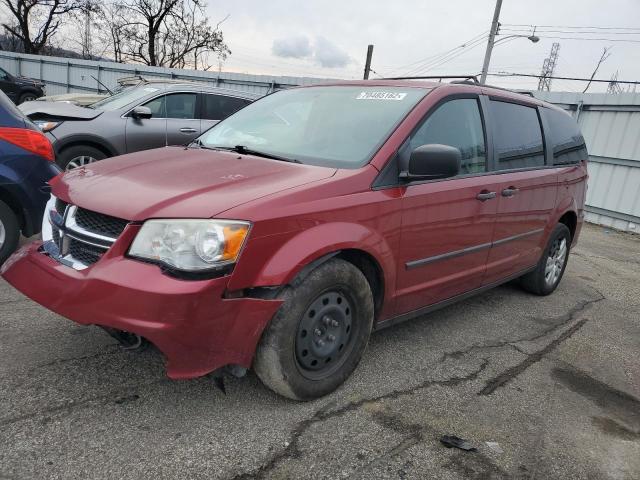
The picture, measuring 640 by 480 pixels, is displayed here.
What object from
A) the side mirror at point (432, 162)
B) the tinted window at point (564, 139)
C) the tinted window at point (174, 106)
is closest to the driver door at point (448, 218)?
the side mirror at point (432, 162)

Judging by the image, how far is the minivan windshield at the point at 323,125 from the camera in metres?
3.04

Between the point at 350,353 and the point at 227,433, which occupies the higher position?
the point at 350,353

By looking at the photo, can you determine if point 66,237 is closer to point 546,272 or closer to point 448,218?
point 448,218

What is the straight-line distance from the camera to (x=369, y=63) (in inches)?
1043

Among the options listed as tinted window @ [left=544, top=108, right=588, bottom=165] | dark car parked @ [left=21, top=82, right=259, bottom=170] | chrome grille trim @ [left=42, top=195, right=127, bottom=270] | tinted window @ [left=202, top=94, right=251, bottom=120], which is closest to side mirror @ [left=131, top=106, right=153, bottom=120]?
dark car parked @ [left=21, top=82, right=259, bottom=170]

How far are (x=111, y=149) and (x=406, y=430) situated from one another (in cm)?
594

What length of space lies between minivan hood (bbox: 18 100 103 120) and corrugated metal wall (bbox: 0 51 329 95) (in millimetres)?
8194

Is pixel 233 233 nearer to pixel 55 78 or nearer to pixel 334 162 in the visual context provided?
pixel 334 162

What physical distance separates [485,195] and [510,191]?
1.31 ft

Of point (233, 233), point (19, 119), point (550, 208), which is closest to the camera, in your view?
point (233, 233)

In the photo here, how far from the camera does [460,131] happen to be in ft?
11.6

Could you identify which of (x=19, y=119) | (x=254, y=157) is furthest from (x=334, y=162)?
(x=19, y=119)

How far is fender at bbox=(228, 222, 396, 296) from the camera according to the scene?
7.58ft

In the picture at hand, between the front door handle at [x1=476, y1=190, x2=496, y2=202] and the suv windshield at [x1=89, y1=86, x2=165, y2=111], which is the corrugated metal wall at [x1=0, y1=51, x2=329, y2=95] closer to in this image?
the suv windshield at [x1=89, y1=86, x2=165, y2=111]
